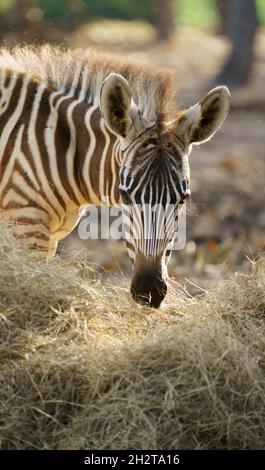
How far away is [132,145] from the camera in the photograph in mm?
7066

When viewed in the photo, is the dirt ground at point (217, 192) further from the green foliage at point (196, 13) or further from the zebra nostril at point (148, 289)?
the green foliage at point (196, 13)

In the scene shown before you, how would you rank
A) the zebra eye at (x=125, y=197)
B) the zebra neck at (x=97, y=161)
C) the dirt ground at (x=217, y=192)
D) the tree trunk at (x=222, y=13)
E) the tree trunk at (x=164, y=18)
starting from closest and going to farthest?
1. the zebra eye at (x=125, y=197)
2. the zebra neck at (x=97, y=161)
3. the dirt ground at (x=217, y=192)
4. the tree trunk at (x=164, y=18)
5. the tree trunk at (x=222, y=13)

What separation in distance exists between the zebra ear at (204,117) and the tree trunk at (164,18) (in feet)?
70.2

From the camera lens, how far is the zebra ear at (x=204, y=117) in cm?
719

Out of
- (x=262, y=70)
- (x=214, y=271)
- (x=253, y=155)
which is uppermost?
(x=262, y=70)

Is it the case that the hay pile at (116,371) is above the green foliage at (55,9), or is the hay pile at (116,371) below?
below

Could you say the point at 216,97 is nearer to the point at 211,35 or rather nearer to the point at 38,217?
the point at 38,217

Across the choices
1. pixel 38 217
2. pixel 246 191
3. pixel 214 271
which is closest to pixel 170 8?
pixel 246 191

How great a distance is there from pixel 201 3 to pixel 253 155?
21.1m

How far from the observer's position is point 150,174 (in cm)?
686

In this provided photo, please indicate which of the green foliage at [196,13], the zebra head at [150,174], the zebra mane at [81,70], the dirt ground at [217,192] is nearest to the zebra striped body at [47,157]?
the zebra mane at [81,70]

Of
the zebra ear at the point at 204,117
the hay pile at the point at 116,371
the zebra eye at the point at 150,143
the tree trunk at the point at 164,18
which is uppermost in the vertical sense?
→ the tree trunk at the point at 164,18

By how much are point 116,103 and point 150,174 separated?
651 millimetres

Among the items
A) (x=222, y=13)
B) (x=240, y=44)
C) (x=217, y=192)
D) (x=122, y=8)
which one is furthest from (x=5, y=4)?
(x=217, y=192)
